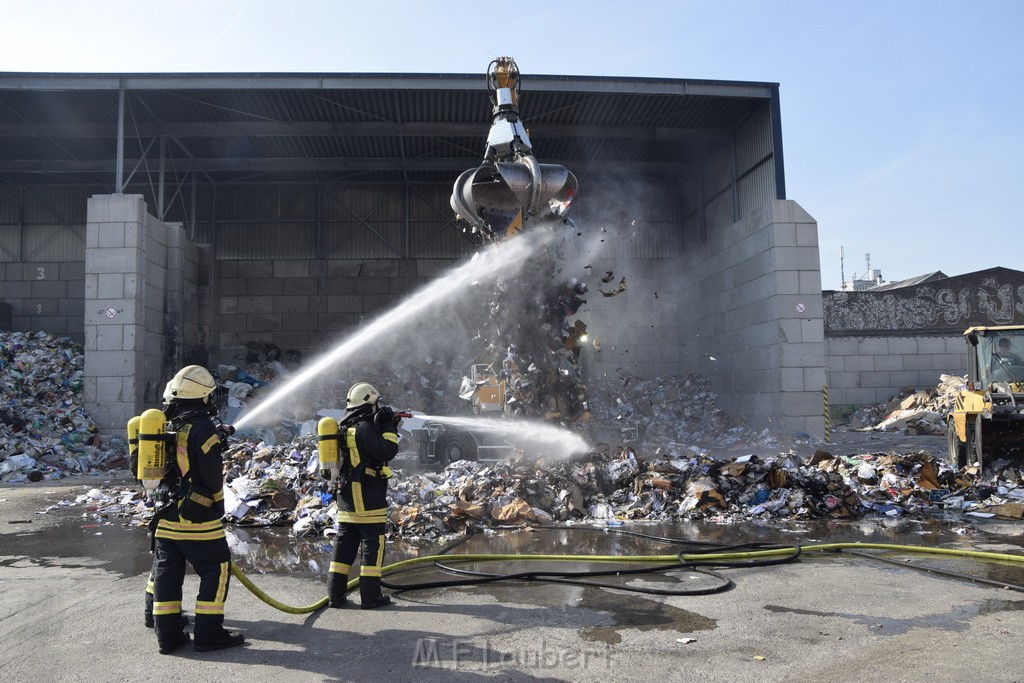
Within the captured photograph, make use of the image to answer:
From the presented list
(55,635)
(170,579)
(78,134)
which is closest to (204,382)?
(170,579)

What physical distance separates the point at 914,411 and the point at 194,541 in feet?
66.7

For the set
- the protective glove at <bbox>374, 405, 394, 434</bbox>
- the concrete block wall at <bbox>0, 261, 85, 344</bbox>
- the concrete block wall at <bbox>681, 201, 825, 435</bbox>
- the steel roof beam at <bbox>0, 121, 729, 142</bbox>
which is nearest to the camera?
the protective glove at <bbox>374, 405, 394, 434</bbox>

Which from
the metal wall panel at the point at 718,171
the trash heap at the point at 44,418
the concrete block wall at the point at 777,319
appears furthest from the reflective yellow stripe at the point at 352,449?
the metal wall panel at the point at 718,171

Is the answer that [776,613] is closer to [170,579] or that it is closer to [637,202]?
[170,579]

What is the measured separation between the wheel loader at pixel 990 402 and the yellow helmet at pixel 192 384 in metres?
10.1

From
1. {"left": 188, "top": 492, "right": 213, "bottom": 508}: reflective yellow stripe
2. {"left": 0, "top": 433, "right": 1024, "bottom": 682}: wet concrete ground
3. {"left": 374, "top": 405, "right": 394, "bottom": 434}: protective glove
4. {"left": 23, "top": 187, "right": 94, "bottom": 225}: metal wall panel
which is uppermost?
{"left": 23, "top": 187, "right": 94, "bottom": 225}: metal wall panel

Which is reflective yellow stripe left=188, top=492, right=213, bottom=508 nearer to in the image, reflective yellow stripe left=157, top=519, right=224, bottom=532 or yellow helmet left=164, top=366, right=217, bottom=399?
reflective yellow stripe left=157, top=519, right=224, bottom=532

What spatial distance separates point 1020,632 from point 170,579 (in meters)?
5.08

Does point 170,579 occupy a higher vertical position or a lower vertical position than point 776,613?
higher

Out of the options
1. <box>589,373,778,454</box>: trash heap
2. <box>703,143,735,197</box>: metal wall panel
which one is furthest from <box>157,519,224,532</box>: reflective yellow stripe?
<box>703,143,735,197</box>: metal wall panel

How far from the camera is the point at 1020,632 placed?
4.23m

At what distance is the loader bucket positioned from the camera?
Answer: 7.80 meters

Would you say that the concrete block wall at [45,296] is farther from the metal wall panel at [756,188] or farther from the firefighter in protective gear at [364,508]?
the firefighter in protective gear at [364,508]

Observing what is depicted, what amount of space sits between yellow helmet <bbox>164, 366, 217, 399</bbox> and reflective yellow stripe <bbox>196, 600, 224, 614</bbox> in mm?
1234
